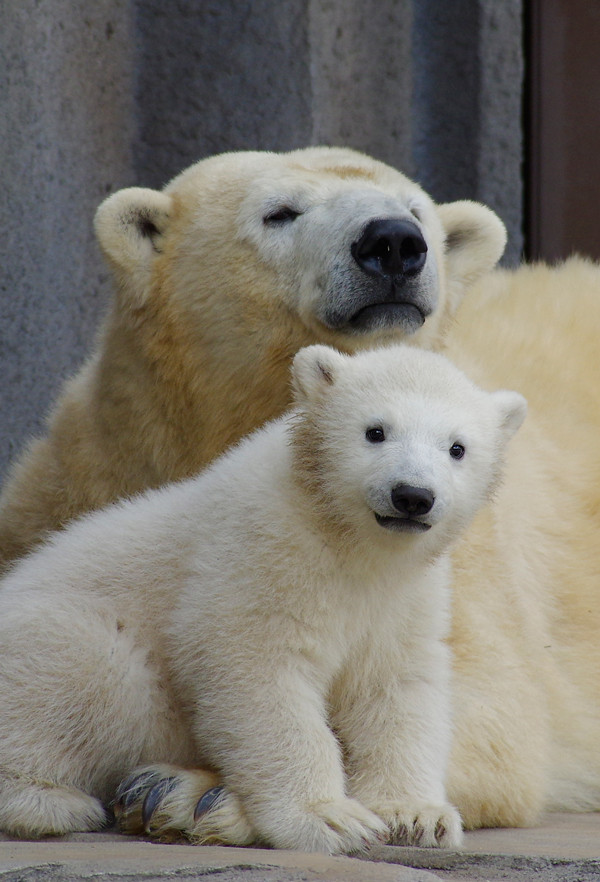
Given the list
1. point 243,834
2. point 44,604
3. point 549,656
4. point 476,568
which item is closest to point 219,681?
point 243,834

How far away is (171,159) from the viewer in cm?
503

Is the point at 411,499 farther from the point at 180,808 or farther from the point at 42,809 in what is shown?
the point at 42,809

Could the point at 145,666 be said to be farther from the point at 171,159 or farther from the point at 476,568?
the point at 171,159

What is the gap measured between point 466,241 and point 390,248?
1.98 ft

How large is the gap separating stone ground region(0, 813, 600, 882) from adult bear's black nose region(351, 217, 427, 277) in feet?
4.12

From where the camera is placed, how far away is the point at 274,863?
6.43 ft

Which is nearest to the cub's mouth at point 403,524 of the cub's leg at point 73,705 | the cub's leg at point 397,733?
the cub's leg at point 397,733

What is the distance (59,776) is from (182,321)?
4.14ft

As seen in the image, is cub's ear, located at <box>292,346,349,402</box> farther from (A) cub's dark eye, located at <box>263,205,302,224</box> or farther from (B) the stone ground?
(A) cub's dark eye, located at <box>263,205,302,224</box>

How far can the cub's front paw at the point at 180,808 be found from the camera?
224 centimetres

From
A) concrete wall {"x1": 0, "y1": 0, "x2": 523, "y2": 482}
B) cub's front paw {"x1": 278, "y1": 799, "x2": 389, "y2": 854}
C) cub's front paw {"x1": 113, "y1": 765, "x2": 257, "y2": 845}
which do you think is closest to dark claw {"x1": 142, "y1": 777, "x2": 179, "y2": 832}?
cub's front paw {"x1": 113, "y1": 765, "x2": 257, "y2": 845}

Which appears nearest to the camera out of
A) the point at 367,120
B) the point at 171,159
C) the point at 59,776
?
the point at 59,776

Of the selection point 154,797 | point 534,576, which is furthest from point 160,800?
point 534,576

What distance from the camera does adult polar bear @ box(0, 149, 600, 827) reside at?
3008mm
